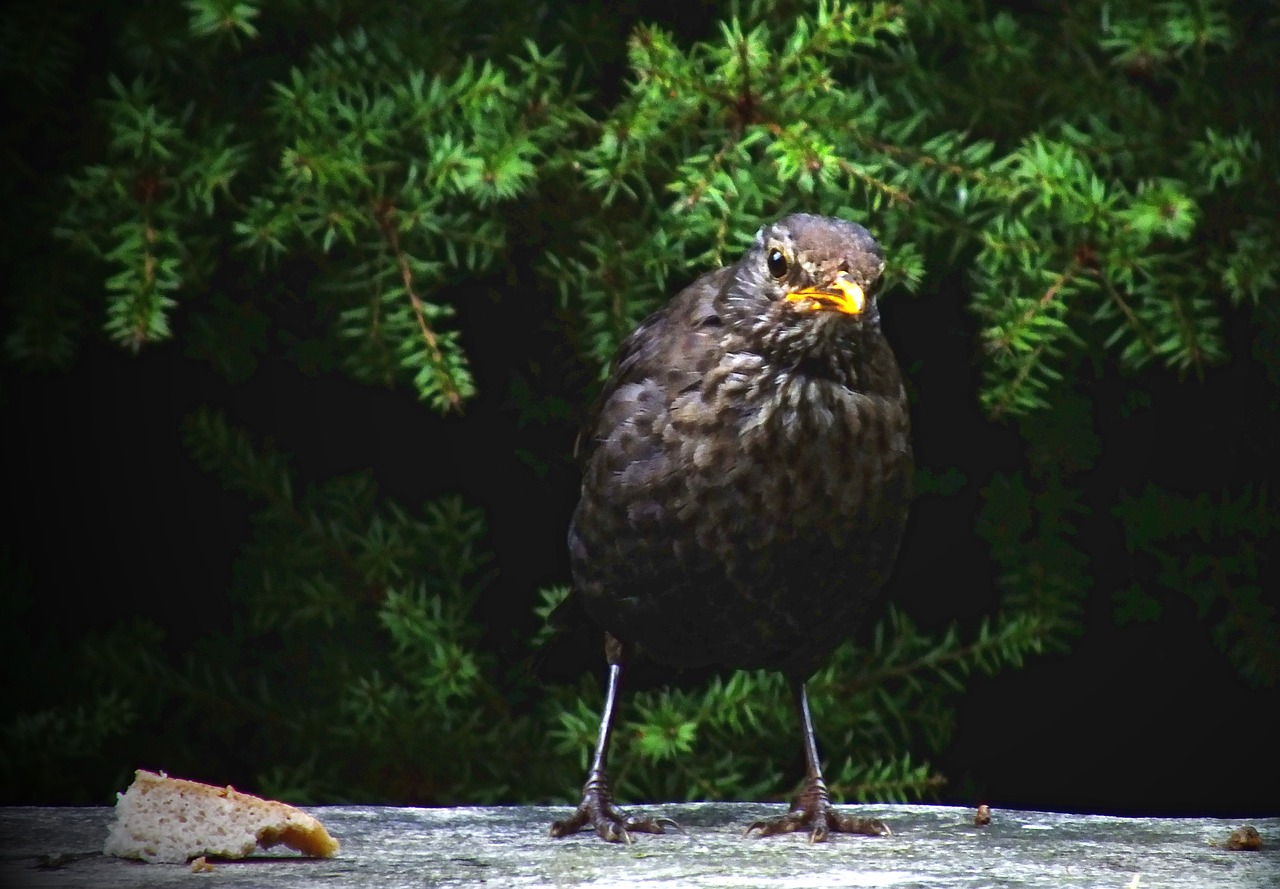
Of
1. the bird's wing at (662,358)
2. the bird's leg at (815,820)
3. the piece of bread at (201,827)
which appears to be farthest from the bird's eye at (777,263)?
the piece of bread at (201,827)

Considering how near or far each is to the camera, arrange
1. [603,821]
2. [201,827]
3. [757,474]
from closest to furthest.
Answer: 1. [201,827]
2. [757,474]
3. [603,821]

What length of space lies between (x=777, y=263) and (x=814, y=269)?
0.07m

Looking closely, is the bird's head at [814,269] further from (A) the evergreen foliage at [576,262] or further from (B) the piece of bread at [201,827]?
(B) the piece of bread at [201,827]

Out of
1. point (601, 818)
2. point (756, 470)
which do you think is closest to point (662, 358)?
point (756, 470)

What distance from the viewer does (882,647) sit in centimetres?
348

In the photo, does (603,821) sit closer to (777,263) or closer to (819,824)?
(819,824)

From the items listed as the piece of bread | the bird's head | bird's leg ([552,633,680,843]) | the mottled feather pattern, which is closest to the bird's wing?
the mottled feather pattern

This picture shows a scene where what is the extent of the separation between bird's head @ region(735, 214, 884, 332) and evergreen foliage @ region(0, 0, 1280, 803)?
0.18m

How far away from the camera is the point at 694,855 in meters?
2.68

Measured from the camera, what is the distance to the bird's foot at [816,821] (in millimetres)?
2885

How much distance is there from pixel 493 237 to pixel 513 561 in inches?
31.9

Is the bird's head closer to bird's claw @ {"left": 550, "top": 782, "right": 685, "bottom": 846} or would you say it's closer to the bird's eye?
the bird's eye

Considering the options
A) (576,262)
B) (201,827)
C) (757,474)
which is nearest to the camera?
(201,827)

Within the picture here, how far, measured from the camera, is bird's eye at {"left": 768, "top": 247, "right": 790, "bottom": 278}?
2.71 m
